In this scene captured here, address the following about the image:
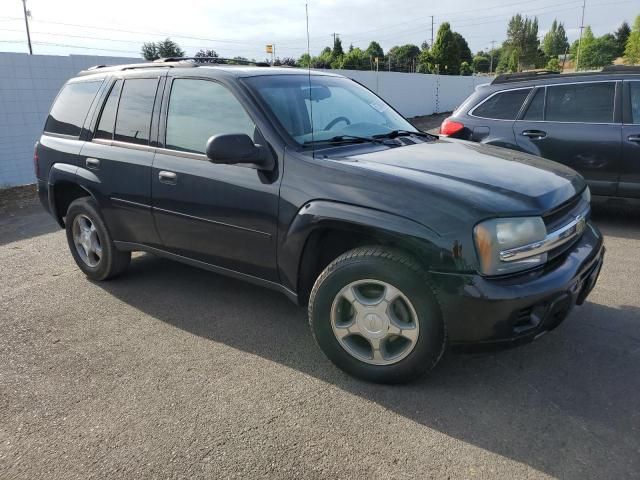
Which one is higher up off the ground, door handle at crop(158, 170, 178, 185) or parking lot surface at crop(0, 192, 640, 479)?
door handle at crop(158, 170, 178, 185)

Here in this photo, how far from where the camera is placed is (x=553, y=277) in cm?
270

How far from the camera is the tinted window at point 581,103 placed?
19.1ft

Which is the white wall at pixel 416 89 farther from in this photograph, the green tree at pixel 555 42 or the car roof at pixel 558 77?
the green tree at pixel 555 42

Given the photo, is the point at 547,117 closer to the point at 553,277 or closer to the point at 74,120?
the point at 553,277

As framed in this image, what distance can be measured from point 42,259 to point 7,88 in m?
6.79

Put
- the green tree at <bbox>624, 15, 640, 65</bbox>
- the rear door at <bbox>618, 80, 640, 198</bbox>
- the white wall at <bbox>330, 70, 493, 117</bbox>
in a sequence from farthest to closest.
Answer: the green tree at <bbox>624, 15, 640, 65</bbox>
the white wall at <bbox>330, 70, 493, 117</bbox>
the rear door at <bbox>618, 80, 640, 198</bbox>

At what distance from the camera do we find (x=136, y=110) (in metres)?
4.07

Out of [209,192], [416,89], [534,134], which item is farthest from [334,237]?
[416,89]

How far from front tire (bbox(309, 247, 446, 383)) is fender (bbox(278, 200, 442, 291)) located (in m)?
0.13

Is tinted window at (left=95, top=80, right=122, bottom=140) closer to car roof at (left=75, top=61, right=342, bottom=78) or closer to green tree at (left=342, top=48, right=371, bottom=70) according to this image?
car roof at (left=75, top=61, right=342, bottom=78)

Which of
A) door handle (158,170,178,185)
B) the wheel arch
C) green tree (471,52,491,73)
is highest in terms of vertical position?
green tree (471,52,491,73)

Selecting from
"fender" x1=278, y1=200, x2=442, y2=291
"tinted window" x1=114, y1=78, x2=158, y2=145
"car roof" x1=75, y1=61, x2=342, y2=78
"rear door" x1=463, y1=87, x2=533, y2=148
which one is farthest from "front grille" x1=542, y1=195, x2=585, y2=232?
"rear door" x1=463, y1=87, x2=533, y2=148

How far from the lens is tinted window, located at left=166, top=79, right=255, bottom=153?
136 inches

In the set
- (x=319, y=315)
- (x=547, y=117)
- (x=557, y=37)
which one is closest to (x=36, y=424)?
(x=319, y=315)
